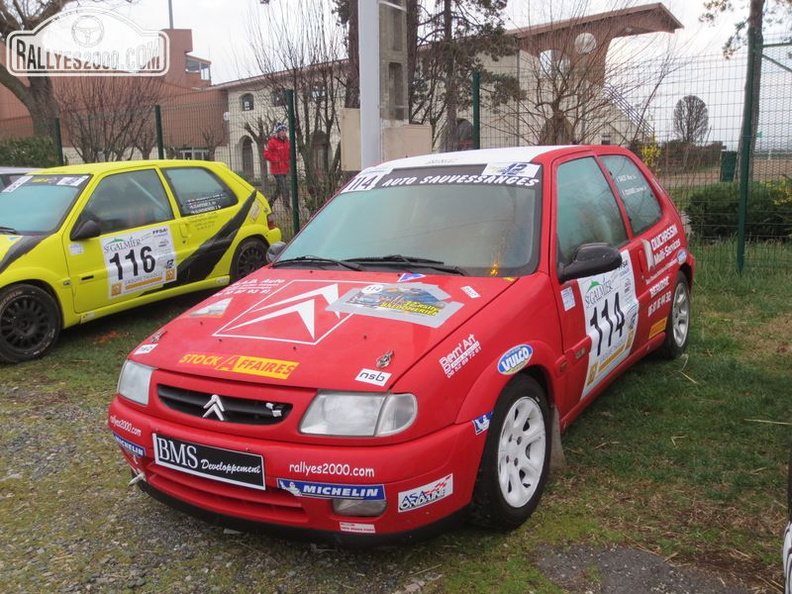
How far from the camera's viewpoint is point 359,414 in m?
2.62

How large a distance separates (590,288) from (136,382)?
2.33 meters

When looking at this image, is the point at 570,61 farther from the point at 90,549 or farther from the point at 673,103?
the point at 90,549

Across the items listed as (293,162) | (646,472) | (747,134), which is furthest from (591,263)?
(293,162)

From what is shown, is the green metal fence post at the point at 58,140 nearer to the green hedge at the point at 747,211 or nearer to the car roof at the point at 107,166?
the car roof at the point at 107,166

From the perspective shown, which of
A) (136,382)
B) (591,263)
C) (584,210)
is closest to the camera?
(136,382)

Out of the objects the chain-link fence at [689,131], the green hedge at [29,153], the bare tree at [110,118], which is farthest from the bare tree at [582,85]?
the green hedge at [29,153]

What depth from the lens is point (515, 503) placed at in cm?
306

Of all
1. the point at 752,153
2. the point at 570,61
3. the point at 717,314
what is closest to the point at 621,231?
the point at 717,314

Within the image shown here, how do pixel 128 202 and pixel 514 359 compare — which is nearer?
pixel 514 359

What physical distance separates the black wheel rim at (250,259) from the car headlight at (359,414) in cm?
536

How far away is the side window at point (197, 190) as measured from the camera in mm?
7312

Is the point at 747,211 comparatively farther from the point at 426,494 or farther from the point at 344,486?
the point at 344,486

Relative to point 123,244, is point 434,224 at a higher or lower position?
higher

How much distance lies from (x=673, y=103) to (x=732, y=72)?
0.65 meters
